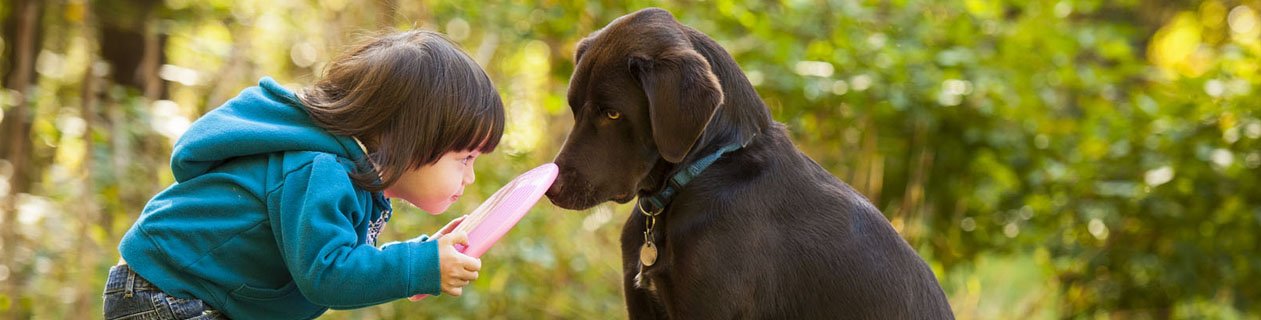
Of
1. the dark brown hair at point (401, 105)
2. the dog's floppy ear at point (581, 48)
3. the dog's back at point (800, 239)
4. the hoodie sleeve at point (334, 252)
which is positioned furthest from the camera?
the dog's floppy ear at point (581, 48)

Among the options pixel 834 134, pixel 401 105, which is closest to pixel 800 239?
pixel 401 105

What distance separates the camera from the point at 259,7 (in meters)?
5.93

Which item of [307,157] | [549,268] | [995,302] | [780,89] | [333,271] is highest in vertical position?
[307,157]

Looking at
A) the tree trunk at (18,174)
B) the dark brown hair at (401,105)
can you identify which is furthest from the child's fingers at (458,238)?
the tree trunk at (18,174)

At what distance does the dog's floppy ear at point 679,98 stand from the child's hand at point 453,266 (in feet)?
1.82

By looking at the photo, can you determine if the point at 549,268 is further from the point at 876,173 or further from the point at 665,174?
the point at 665,174

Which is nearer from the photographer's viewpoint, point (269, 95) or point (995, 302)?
point (269, 95)

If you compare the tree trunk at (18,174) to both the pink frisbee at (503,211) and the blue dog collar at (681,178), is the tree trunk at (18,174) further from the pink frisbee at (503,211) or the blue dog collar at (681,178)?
the blue dog collar at (681,178)

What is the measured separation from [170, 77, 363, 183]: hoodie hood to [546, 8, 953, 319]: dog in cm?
65

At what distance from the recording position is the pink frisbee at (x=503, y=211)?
258cm

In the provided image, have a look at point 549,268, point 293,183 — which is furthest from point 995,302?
point 293,183

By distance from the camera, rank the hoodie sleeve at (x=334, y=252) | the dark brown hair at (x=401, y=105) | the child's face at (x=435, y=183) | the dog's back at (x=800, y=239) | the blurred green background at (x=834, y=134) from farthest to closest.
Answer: the blurred green background at (x=834, y=134), the dog's back at (x=800, y=239), the child's face at (x=435, y=183), the dark brown hair at (x=401, y=105), the hoodie sleeve at (x=334, y=252)

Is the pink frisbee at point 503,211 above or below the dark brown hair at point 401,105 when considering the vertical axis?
below

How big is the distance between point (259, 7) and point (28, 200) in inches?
55.3
